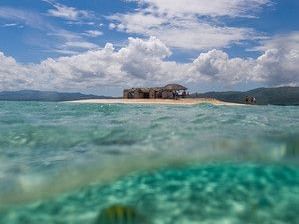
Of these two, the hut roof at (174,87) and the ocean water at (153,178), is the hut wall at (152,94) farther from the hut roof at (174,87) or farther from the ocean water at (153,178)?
the ocean water at (153,178)

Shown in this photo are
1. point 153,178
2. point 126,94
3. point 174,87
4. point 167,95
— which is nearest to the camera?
point 153,178

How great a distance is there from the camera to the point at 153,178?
335 inches

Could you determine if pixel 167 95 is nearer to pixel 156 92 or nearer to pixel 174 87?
pixel 174 87

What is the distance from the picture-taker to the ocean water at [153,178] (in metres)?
6.42

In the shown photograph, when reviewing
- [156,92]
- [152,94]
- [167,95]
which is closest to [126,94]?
[152,94]

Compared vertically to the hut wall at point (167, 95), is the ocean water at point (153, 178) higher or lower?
lower

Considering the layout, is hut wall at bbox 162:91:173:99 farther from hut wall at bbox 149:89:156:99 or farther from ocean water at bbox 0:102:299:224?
ocean water at bbox 0:102:299:224

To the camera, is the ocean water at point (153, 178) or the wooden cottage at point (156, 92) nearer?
the ocean water at point (153, 178)

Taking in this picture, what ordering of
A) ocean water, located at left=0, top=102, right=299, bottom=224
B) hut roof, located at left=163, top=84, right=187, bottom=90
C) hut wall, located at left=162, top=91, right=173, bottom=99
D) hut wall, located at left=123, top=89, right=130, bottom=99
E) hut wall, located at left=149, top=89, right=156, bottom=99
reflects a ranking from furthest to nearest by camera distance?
1. hut wall, located at left=123, top=89, right=130, bottom=99
2. hut wall, located at left=149, top=89, right=156, bottom=99
3. hut wall, located at left=162, top=91, right=173, bottom=99
4. hut roof, located at left=163, top=84, right=187, bottom=90
5. ocean water, located at left=0, top=102, right=299, bottom=224

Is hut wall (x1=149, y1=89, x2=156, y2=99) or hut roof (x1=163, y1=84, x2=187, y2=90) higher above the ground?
hut roof (x1=163, y1=84, x2=187, y2=90)

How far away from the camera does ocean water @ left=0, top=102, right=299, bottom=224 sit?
6418mm

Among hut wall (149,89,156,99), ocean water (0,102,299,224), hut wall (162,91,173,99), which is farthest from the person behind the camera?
hut wall (149,89,156,99)

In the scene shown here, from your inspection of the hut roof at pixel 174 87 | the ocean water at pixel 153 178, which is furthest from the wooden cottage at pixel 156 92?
the ocean water at pixel 153 178

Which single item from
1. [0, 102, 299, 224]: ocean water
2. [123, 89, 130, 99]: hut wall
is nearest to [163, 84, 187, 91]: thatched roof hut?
[123, 89, 130, 99]: hut wall
